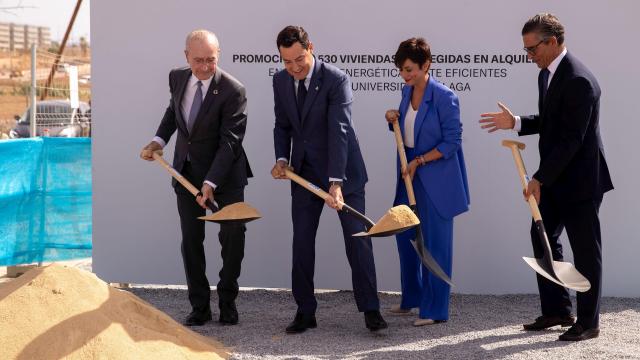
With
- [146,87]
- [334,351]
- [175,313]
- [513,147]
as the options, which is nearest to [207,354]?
[334,351]

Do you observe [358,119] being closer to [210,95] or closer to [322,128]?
[322,128]

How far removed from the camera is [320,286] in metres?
7.27

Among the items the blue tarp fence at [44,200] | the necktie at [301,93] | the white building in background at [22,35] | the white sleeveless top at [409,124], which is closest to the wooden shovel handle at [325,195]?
the necktie at [301,93]

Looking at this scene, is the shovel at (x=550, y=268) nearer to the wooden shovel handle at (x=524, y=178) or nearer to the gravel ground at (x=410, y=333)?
the wooden shovel handle at (x=524, y=178)

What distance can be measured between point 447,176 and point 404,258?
2.17ft

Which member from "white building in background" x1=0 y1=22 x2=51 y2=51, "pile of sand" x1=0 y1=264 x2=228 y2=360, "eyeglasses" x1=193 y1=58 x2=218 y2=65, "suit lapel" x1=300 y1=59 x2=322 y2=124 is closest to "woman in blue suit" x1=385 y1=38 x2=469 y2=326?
"suit lapel" x1=300 y1=59 x2=322 y2=124

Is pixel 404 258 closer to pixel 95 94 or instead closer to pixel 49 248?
pixel 95 94

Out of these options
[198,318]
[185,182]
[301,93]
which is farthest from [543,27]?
[198,318]

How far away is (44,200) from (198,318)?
2641 millimetres

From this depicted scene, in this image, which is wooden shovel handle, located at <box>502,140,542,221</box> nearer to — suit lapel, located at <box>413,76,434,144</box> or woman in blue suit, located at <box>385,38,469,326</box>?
woman in blue suit, located at <box>385,38,469,326</box>

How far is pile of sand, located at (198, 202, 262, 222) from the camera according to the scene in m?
5.59

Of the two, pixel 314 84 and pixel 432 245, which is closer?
pixel 314 84

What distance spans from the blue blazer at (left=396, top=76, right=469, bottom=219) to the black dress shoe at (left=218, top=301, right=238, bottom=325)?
1476 mm

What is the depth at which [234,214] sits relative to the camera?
5.62 meters
